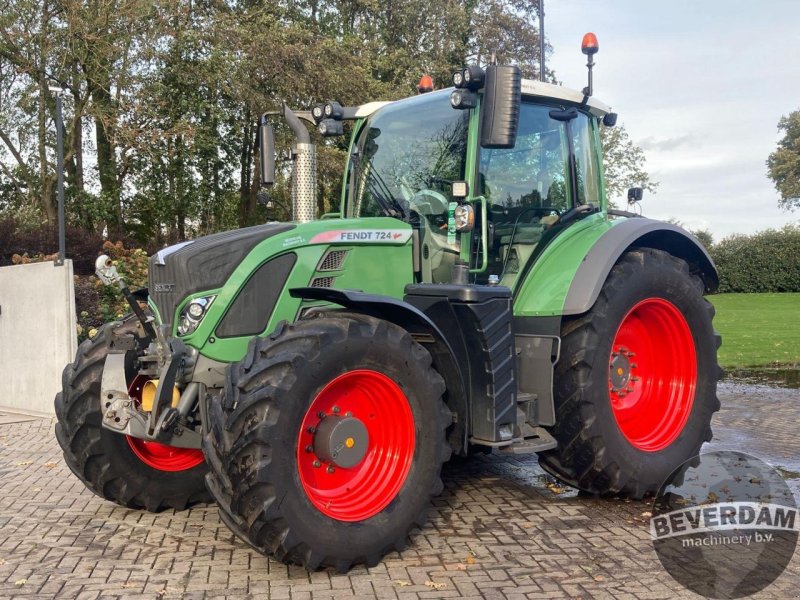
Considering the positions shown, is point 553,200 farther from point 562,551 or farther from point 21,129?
point 21,129

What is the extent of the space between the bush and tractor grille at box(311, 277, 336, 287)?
107 ft

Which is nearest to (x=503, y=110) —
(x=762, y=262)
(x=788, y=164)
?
(x=762, y=262)

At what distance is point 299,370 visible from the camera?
379 cm

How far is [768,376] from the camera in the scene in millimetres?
11453

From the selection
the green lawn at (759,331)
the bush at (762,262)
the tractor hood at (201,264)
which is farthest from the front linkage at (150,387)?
the bush at (762,262)

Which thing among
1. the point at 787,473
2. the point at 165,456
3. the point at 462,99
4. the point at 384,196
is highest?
the point at 462,99

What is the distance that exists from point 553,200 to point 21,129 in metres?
16.9

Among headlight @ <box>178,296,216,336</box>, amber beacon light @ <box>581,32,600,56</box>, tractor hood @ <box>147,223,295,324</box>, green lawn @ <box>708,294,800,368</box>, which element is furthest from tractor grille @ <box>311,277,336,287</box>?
green lawn @ <box>708,294,800,368</box>

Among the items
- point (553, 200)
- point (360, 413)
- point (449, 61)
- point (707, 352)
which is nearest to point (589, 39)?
point (553, 200)

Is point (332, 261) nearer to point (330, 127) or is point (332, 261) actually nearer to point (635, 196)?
point (330, 127)

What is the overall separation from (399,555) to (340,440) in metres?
0.74

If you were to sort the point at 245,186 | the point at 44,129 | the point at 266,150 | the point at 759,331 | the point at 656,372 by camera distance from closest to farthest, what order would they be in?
the point at 266,150 → the point at 656,372 → the point at 759,331 → the point at 44,129 → the point at 245,186

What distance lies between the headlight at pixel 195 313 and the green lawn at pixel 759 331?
10.1 metres

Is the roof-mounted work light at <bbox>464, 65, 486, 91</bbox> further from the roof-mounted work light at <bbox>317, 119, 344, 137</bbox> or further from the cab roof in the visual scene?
the roof-mounted work light at <bbox>317, 119, 344, 137</bbox>
